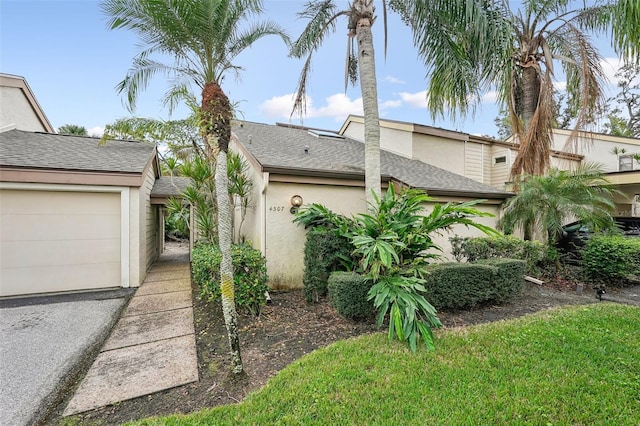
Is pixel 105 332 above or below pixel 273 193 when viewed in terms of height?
below

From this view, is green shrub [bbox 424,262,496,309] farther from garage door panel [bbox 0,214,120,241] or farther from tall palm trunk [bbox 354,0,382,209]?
garage door panel [bbox 0,214,120,241]

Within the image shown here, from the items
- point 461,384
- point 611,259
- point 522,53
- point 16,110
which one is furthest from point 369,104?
point 16,110

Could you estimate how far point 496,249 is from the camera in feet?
22.1

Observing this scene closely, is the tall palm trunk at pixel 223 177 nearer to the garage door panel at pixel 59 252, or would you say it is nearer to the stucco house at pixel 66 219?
the stucco house at pixel 66 219

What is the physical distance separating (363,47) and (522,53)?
624 centimetres

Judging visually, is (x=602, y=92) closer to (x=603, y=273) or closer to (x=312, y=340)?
(x=603, y=273)

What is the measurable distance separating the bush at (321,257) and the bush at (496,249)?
10.7 ft

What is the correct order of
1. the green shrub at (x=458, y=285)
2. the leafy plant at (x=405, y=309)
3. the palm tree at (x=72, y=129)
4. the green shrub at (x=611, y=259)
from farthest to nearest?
the palm tree at (x=72, y=129) < the green shrub at (x=611, y=259) < the green shrub at (x=458, y=285) < the leafy plant at (x=405, y=309)

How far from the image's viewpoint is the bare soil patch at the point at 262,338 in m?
2.77

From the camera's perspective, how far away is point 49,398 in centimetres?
289

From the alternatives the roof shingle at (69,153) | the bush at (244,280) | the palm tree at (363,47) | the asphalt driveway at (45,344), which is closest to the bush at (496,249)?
the palm tree at (363,47)

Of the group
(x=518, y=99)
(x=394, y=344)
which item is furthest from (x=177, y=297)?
(x=518, y=99)

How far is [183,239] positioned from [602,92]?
20668mm

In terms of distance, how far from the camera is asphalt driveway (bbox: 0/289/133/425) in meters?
2.85
